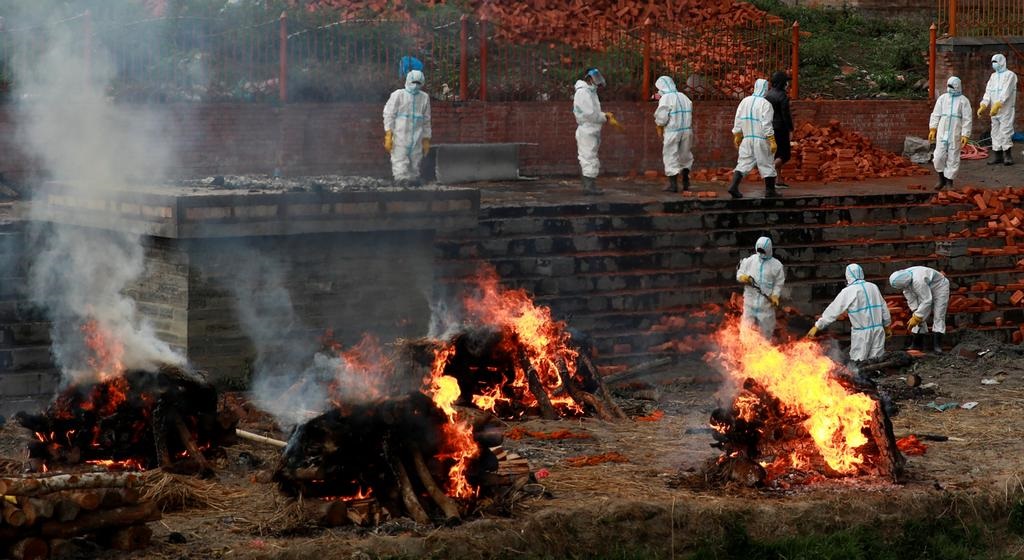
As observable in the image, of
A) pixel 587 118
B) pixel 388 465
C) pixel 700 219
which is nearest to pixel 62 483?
pixel 388 465

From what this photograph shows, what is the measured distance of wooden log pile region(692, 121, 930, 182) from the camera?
2136 cm

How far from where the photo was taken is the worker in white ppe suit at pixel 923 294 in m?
16.2

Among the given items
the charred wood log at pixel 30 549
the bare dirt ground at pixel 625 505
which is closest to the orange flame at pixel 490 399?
the bare dirt ground at pixel 625 505

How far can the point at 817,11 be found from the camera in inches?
1099

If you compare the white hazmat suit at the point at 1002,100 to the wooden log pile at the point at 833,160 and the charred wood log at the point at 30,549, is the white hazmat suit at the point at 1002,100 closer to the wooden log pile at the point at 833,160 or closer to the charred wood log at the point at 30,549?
the wooden log pile at the point at 833,160

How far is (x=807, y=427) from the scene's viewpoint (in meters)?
11.1

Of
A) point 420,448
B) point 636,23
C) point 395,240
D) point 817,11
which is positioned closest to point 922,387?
point 395,240

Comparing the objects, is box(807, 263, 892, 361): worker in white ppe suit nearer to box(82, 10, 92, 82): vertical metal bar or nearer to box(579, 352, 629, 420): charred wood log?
box(579, 352, 629, 420): charred wood log

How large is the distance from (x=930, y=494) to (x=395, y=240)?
17.7ft

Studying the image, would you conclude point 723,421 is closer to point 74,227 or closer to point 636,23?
point 74,227

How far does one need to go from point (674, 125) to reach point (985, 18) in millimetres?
7524

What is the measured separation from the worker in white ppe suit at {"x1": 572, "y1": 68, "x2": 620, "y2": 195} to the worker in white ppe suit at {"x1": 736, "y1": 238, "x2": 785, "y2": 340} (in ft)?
13.1

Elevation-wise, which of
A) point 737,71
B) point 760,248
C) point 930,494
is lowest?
point 930,494

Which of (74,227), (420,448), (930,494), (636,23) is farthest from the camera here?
(636,23)
